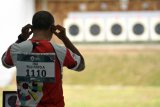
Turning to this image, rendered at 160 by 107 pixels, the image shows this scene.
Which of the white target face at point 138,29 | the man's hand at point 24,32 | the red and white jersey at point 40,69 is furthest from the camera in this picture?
the white target face at point 138,29

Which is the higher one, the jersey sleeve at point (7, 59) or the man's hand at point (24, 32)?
the man's hand at point (24, 32)

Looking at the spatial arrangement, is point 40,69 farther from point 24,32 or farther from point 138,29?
point 138,29

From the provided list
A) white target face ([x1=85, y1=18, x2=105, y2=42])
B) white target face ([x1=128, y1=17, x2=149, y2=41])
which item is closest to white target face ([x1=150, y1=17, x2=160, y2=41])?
white target face ([x1=128, y1=17, x2=149, y2=41])

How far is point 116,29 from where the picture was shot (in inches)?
291

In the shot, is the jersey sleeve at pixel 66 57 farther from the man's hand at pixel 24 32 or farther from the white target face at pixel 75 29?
the white target face at pixel 75 29

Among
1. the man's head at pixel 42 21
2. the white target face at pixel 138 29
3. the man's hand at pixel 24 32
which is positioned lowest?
the white target face at pixel 138 29

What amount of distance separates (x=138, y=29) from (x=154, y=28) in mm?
264

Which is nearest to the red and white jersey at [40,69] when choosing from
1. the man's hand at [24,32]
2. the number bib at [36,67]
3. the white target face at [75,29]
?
Answer: the number bib at [36,67]

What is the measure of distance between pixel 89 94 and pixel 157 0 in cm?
262

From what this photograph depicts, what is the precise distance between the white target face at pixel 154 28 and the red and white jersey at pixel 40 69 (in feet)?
18.7

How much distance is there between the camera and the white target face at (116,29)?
7.26 meters

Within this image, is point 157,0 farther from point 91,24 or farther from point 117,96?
point 117,96

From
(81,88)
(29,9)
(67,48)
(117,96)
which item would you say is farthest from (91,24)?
(67,48)

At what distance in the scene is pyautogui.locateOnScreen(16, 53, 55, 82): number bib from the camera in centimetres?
166
